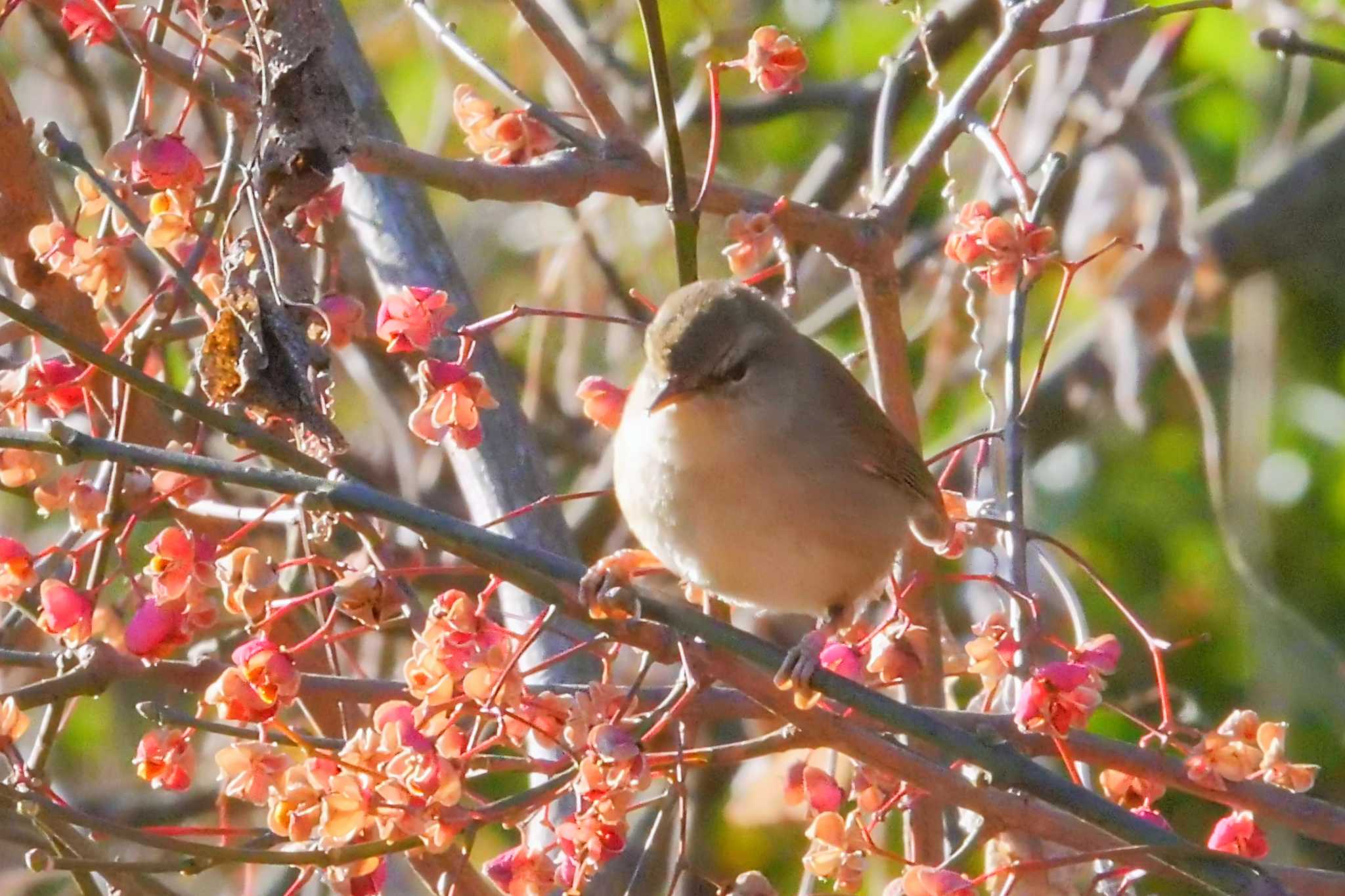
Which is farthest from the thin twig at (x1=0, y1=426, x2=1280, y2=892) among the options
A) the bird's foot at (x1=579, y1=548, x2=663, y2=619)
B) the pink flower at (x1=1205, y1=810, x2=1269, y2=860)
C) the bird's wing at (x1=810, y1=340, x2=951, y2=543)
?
the bird's wing at (x1=810, y1=340, x2=951, y2=543)

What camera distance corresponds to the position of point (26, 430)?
209 centimetres

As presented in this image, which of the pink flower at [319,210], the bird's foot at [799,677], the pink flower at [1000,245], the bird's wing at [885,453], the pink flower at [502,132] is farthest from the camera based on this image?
the bird's wing at [885,453]

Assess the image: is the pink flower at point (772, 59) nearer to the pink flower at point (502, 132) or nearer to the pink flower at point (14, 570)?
the pink flower at point (502, 132)

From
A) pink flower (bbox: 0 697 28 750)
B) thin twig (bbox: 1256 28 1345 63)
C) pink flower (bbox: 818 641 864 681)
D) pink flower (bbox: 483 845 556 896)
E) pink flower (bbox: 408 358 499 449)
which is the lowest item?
pink flower (bbox: 483 845 556 896)

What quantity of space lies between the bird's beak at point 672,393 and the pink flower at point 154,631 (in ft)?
3.55

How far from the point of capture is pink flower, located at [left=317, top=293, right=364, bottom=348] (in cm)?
257

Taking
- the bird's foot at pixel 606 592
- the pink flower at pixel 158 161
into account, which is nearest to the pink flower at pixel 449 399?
the bird's foot at pixel 606 592

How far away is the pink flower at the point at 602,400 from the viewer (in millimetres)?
3275

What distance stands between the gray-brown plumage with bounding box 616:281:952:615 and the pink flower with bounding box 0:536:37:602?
118 cm

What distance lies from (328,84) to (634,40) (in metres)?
4.29

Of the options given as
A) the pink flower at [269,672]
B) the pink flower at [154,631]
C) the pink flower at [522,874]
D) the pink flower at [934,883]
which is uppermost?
the pink flower at [154,631]

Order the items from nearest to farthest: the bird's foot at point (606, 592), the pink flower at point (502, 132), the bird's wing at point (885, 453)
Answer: the bird's foot at point (606, 592), the pink flower at point (502, 132), the bird's wing at point (885, 453)

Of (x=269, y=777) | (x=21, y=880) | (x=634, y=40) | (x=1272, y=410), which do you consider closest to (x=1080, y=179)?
(x=1272, y=410)

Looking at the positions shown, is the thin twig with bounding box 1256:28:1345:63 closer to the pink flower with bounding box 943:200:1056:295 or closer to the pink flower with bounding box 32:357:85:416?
the pink flower with bounding box 943:200:1056:295
